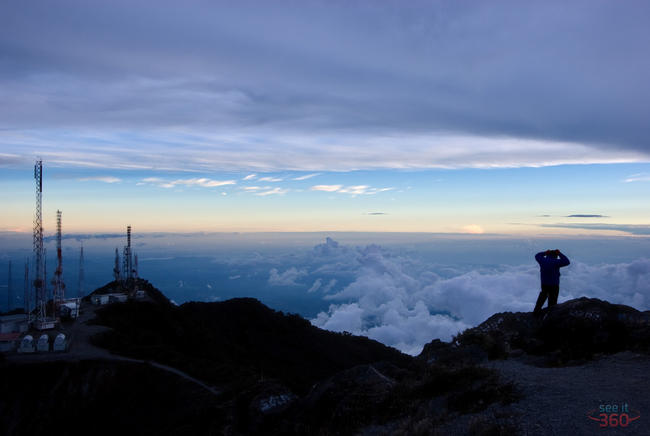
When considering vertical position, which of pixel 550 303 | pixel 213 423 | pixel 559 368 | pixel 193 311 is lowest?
pixel 193 311

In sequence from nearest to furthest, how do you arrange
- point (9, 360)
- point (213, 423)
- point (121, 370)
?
1. point (213, 423)
2. point (121, 370)
3. point (9, 360)

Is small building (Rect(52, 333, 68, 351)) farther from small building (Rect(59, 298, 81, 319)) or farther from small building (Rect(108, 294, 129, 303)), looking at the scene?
small building (Rect(108, 294, 129, 303))

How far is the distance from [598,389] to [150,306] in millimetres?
33368

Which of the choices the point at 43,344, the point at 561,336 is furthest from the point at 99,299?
the point at 561,336

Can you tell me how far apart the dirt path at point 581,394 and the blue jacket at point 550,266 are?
264 centimetres

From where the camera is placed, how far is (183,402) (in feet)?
55.9

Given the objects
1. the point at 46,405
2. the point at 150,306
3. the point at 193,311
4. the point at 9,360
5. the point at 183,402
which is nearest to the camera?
the point at 183,402

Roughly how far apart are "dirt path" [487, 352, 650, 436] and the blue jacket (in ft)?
8.65

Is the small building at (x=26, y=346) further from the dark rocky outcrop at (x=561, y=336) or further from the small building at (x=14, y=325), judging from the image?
the dark rocky outcrop at (x=561, y=336)

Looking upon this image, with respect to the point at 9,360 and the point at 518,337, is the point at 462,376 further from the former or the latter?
the point at 9,360

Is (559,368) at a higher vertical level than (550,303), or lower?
lower

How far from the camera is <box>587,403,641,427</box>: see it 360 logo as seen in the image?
6.10 m

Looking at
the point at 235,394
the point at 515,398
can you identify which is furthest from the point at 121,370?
the point at 515,398

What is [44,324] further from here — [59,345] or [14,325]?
[59,345]
